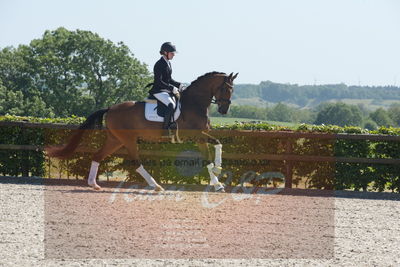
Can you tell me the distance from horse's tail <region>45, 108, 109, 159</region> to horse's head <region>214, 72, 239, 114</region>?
2.63m

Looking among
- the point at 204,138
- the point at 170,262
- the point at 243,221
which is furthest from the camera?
the point at 204,138

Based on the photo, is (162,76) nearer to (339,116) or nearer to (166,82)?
(166,82)

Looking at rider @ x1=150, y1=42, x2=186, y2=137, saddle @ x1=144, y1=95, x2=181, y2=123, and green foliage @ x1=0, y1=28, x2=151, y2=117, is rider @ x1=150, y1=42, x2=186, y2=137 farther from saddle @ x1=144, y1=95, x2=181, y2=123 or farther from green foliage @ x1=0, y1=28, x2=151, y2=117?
green foliage @ x1=0, y1=28, x2=151, y2=117

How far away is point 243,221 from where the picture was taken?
30.9ft

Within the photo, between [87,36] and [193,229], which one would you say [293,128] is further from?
[87,36]

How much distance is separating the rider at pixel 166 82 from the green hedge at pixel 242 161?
7.41 feet

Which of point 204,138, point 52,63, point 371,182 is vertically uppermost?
point 52,63

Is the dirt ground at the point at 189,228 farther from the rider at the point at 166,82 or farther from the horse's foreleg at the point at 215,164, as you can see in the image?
the rider at the point at 166,82

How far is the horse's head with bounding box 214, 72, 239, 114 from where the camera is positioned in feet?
42.6

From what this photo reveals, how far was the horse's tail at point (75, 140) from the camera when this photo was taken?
13312 millimetres

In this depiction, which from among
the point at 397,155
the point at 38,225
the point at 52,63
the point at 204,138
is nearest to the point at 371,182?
the point at 397,155

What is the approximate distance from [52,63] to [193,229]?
57314mm

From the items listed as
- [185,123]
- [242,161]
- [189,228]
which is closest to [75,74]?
[242,161]

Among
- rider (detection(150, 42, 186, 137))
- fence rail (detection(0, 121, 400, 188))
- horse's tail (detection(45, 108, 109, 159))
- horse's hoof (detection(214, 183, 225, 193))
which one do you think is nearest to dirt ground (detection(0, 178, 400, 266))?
horse's hoof (detection(214, 183, 225, 193))
